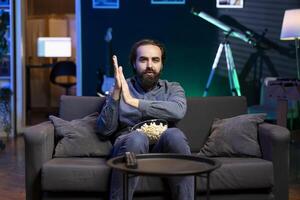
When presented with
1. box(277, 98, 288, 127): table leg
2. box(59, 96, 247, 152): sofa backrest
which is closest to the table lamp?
box(277, 98, 288, 127): table leg

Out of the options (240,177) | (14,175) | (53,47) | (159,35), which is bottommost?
(14,175)

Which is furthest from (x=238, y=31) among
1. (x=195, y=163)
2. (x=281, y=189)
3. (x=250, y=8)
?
(x=195, y=163)

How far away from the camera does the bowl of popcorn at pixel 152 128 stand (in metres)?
2.90

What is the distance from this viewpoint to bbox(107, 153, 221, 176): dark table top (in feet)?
6.53

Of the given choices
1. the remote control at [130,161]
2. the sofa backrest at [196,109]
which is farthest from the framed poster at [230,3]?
the remote control at [130,161]

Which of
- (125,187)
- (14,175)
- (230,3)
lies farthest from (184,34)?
(125,187)

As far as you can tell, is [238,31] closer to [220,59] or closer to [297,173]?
[220,59]

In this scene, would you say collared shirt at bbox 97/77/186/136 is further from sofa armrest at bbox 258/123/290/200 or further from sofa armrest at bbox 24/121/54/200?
sofa armrest at bbox 258/123/290/200

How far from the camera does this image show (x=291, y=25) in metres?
6.01

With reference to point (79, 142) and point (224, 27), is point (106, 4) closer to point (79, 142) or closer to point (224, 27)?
point (224, 27)

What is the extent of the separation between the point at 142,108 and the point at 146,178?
0.41m

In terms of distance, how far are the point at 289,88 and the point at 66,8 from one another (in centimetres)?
563

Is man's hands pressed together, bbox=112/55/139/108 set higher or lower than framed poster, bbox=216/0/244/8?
lower

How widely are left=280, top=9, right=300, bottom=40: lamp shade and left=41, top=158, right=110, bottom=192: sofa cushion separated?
153 inches
